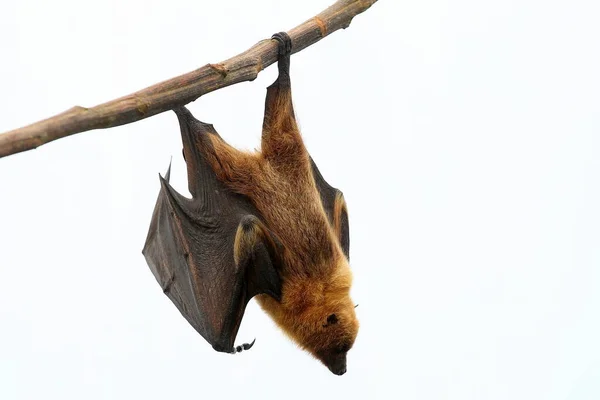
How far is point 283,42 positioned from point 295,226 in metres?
1.19

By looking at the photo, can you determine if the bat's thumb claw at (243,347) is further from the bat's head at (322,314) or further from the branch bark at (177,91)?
the branch bark at (177,91)

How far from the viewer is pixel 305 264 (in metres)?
5.76

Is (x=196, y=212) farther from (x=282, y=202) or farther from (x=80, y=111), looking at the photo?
(x=80, y=111)

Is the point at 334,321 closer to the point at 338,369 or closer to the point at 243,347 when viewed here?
the point at 338,369

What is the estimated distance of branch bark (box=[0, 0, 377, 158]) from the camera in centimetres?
369

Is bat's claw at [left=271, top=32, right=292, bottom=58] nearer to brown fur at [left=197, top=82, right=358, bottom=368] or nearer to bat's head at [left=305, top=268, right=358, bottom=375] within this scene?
brown fur at [left=197, top=82, right=358, bottom=368]

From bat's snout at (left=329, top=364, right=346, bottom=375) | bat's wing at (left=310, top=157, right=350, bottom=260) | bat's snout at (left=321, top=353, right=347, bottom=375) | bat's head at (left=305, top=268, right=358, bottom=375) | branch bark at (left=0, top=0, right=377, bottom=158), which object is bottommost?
bat's snout at (left=329, top=364, right=346, bottom=375)

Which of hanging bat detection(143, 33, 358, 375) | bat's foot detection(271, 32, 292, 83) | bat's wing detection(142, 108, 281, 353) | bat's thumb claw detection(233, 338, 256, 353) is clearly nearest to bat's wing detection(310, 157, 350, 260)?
hanging bat detection(143, 33, 358, 375)

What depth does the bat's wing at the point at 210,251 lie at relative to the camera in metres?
5.72

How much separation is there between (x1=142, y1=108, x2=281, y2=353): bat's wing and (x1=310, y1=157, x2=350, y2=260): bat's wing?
0.75 metres

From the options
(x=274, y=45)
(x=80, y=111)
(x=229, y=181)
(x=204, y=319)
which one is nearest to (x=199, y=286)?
(x=204, y=319)

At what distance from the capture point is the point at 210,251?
19.4ft

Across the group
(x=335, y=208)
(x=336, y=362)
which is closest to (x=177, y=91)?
(x=335, y=208)

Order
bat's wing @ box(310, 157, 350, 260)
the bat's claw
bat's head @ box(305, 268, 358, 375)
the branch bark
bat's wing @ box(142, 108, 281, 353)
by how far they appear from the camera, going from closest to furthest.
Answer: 1. the branch bark
2. the bat's claw
3. bat's wing @ box(142, 108, 281, 353)
4. bat's head @ box(305, 268, 358, 375)
5. bat's wing @ box(310, 157, 350, 260)
